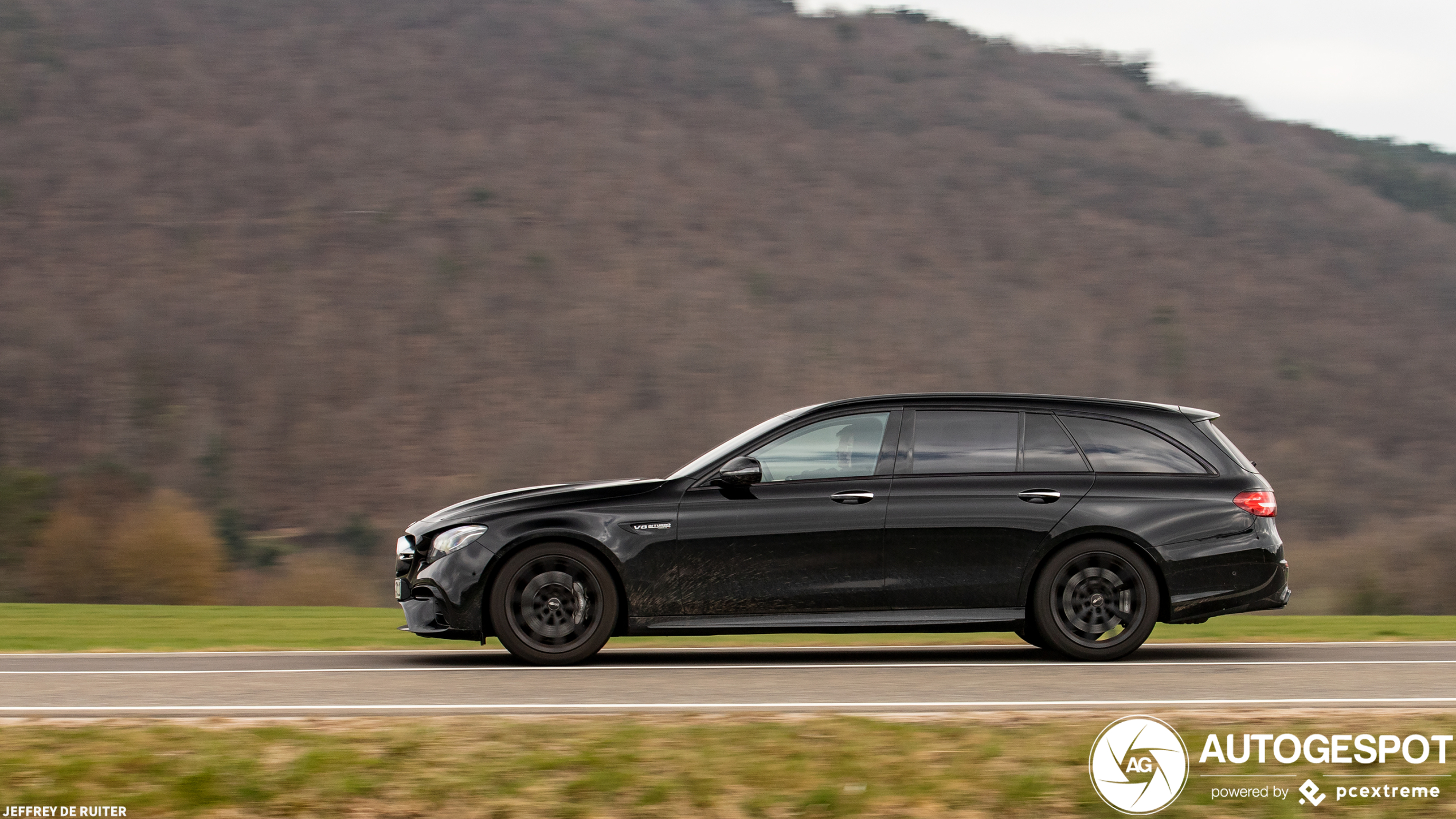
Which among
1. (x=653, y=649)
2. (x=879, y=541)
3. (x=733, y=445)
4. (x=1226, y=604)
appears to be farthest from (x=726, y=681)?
(x=1226, y=604)

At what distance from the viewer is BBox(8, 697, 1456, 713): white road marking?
7.35 m

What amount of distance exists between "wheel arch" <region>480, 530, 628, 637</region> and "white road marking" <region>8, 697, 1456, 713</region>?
165 cm

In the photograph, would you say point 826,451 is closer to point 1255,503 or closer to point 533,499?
point 533,499

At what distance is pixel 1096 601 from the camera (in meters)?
9.52

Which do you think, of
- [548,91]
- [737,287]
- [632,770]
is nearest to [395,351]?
[737,287]

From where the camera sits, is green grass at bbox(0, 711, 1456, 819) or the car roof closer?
green grass at bbox(0, 711, 1456, 819)

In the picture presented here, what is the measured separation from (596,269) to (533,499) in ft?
135

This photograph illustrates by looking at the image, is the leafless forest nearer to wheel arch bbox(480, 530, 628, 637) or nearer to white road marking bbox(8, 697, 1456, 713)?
wheel arch bbox(480, 530, 628, 637)

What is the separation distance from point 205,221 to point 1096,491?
160 feet

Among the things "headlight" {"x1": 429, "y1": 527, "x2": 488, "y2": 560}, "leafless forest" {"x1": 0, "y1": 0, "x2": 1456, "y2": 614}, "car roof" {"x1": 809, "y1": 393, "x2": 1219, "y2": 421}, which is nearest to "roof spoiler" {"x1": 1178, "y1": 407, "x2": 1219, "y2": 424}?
"car roof" {"x1": 809, "y1": 393, "x2": 1219, "y2": 421}

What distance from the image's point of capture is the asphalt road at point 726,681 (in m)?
7.48

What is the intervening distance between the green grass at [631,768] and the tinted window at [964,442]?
9.71 ft

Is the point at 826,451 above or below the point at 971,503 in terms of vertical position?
above

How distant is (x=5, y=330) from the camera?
47.5 metres
